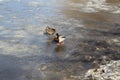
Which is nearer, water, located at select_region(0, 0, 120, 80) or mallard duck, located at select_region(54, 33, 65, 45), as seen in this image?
water, located at select_region(0, 0, 120, 80)

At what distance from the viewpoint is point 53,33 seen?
11.4 m

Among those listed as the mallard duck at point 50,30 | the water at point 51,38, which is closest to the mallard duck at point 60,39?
the water at point 51,38

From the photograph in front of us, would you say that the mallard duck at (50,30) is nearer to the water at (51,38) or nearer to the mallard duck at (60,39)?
the water at (51,38)

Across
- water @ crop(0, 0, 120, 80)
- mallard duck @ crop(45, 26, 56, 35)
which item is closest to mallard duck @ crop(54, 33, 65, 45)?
water @ crop(0, 0, 120, 80)

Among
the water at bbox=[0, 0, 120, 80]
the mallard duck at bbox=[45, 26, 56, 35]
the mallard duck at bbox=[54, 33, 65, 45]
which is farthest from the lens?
the mallard duck at bbox=[45, 26, 56, 35]

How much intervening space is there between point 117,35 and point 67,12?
401 cm

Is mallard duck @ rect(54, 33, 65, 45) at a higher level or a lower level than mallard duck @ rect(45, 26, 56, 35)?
lower

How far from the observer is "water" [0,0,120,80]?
27.6 feet

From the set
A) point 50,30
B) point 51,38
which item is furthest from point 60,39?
point 50,30

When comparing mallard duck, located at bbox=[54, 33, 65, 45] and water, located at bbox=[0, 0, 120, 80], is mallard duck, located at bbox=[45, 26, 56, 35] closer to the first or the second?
water, located at bbox=[0, 0, 120, 80]

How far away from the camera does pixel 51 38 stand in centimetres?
1107

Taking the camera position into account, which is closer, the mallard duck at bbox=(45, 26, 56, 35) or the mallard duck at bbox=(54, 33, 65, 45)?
the mallard duck at bbox=(54, 33, 65, 45)

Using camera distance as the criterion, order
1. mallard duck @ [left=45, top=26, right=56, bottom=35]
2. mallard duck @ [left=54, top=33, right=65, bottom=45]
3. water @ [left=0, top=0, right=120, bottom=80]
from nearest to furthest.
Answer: water @ [left=0, top=0, right=120, bottom=80] < mallard duck @ [left=54, top=33, right=65, bottom=45] < mallard duck @ [left=45, top=26, right=56, bottom=35]

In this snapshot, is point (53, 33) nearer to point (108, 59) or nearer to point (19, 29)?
point (19, 29)
